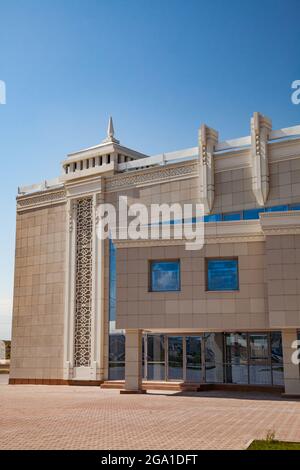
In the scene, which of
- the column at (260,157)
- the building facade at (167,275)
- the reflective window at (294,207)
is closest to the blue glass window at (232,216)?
the building facade at (167,275)

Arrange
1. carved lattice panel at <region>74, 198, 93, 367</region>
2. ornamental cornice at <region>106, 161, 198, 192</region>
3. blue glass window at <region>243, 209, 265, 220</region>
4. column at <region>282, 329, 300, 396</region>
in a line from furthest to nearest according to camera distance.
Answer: carved lattice panel at <region>74, 198, 93, 367</region> < ornamental cornice at <region>106, 161, 198, 192</region> < blue glass window at <region>243, 209, 265, 220</region> < column at <region>282, 329, 300, 396</region>

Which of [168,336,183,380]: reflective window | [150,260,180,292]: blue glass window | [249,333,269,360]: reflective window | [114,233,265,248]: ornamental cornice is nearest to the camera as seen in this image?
[114,233,265,248]: ornamental cornice

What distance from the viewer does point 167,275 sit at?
29.6 m

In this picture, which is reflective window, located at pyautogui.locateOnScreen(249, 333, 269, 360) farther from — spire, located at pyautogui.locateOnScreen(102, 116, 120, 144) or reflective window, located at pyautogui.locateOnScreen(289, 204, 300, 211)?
spire, located at pyautogui.locateOnScreen(102, 116, 120, 144)

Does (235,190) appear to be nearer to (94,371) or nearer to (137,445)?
(94,371)

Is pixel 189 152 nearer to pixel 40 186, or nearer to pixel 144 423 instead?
pixel 40 186

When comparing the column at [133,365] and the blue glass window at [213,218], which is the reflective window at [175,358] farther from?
the blue glass window at [213,218]

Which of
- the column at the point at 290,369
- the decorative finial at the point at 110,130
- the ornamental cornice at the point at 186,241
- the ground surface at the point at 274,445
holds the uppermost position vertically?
the decorative finial at the point at 110,130

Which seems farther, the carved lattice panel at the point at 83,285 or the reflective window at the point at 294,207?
the carved lattice panel at the point at 83,285

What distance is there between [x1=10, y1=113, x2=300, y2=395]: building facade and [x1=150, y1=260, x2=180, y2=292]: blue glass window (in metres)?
0.05

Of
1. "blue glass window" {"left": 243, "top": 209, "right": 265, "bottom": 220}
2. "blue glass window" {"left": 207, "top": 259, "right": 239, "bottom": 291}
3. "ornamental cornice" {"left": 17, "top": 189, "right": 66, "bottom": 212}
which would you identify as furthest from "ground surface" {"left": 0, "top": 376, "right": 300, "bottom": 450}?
"ornamental cornice" {"left": 17, "top": 189, "right": 66, "bottom": 212}

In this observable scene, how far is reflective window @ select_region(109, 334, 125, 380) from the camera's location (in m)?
35.1

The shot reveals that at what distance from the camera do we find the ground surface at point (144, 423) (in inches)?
508

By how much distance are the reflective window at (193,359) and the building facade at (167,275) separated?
55 millimetres
